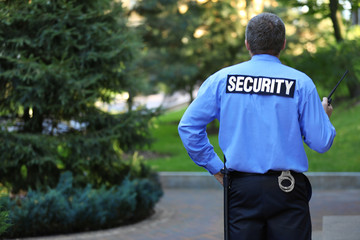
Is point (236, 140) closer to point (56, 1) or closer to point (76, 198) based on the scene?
point (76, 198)

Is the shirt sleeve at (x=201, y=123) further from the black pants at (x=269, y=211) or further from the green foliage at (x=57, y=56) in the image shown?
the green foliage at (x=57, y=56)

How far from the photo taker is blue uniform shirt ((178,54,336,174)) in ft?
7.91

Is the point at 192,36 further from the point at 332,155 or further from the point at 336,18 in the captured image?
the point at 336,18

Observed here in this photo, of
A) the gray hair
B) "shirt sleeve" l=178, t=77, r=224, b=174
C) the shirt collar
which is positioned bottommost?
"shirt sleeve" l=178, t=77, r=224, b=174

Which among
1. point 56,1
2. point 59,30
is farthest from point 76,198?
point 56,1

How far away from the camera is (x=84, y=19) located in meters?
7.32

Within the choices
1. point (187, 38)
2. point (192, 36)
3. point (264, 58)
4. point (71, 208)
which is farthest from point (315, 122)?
point (192, 36)

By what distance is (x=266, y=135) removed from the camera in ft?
7.90

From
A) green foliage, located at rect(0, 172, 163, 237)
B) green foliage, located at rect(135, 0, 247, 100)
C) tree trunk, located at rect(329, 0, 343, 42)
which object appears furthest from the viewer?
green foliage, located at rect(135, 0, 247, 100)

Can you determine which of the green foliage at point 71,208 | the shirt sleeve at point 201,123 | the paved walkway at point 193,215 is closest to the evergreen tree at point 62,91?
the green foliage at point 71,208

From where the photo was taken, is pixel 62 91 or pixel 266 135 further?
pixel 62 91

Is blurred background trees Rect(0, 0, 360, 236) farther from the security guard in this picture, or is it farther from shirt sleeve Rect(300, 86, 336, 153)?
shirt sleeve Rect(300, 86, 336, 153)

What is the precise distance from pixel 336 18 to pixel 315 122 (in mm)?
6224

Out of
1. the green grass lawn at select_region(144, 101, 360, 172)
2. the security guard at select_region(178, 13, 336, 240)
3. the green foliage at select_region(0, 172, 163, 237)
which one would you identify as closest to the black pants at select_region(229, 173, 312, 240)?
the security guard at select_region(178, 13, 336, 240)
